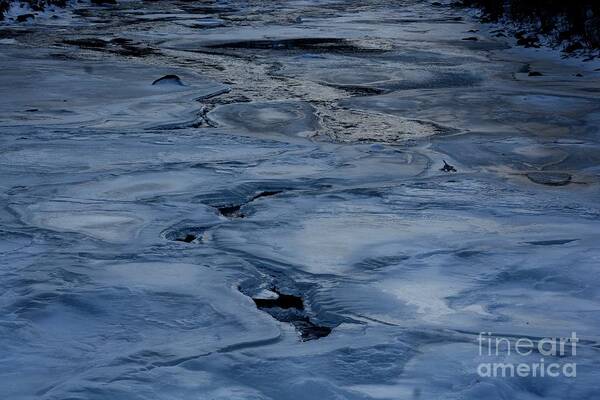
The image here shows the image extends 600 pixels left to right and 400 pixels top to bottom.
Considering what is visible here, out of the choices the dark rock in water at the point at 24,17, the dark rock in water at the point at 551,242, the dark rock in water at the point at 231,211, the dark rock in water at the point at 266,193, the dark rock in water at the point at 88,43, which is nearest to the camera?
the dark rock in water at the point at 551,242

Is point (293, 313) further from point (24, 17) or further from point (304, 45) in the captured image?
point (24, 17)

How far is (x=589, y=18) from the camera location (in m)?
12.4

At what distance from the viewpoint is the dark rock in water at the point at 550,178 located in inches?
194

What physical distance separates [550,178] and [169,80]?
15.7ft

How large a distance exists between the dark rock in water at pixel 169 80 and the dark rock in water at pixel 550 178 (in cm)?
452

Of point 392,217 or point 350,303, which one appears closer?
point 350,303

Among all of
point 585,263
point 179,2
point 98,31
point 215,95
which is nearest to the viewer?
point 585,263

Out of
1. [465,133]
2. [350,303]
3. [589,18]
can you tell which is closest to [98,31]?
[589,18]

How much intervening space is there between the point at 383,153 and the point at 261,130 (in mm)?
1148

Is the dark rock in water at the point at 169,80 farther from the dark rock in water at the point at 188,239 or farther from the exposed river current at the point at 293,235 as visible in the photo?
the dark rock in water at the point at 188,239

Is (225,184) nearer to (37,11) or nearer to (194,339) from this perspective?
(194,339)

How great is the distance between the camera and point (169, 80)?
28.2 ft

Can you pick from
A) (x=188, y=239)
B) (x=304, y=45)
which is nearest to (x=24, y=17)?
(x=304, y=45)

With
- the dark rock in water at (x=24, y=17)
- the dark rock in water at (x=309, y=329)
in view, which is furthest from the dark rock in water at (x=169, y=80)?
the dark rock in water at (x=24, y=17)
